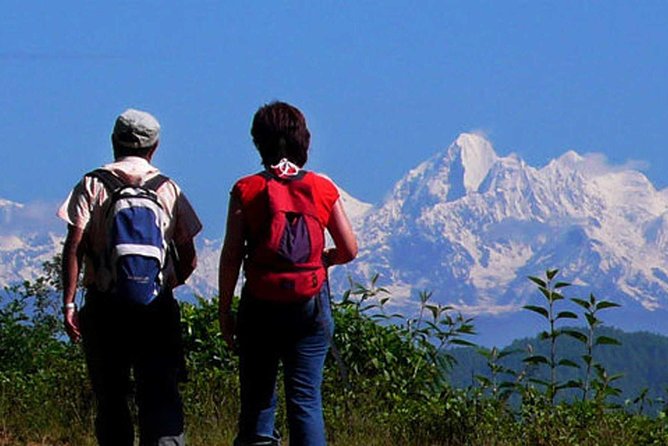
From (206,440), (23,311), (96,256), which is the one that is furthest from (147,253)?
(23,311)

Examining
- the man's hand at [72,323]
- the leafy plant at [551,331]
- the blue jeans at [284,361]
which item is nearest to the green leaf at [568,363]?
the leafy plant at [551,331]

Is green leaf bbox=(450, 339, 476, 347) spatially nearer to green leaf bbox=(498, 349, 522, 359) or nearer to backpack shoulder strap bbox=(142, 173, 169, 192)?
green leaf bbox=(498, 349, 522, 359)

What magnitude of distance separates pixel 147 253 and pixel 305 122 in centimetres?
88

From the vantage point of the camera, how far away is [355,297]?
1076 cm

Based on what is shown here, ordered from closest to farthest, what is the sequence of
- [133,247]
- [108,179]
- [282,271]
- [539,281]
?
[282,271], [133,247], [108,179], [539,281]

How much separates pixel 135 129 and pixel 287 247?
3.03 ft

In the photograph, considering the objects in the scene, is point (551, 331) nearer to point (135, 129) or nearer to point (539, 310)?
point (539, 310)

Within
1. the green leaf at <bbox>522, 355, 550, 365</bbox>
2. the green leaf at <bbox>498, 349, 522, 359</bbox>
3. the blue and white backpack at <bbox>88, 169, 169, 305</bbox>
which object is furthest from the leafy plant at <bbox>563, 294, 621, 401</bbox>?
Result: the blue and white backpack at <bbox>88, 169, 169, 305</bbox>

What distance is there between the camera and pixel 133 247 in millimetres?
6641

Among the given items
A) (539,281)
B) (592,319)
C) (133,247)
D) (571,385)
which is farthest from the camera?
(571,385)

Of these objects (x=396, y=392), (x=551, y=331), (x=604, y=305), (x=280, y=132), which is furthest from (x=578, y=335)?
(x=280, y=132)

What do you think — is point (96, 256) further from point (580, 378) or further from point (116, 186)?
point (580, 378)

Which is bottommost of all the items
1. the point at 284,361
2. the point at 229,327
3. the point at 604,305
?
the point at 284,361

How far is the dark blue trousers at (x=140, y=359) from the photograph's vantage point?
22.2ft
